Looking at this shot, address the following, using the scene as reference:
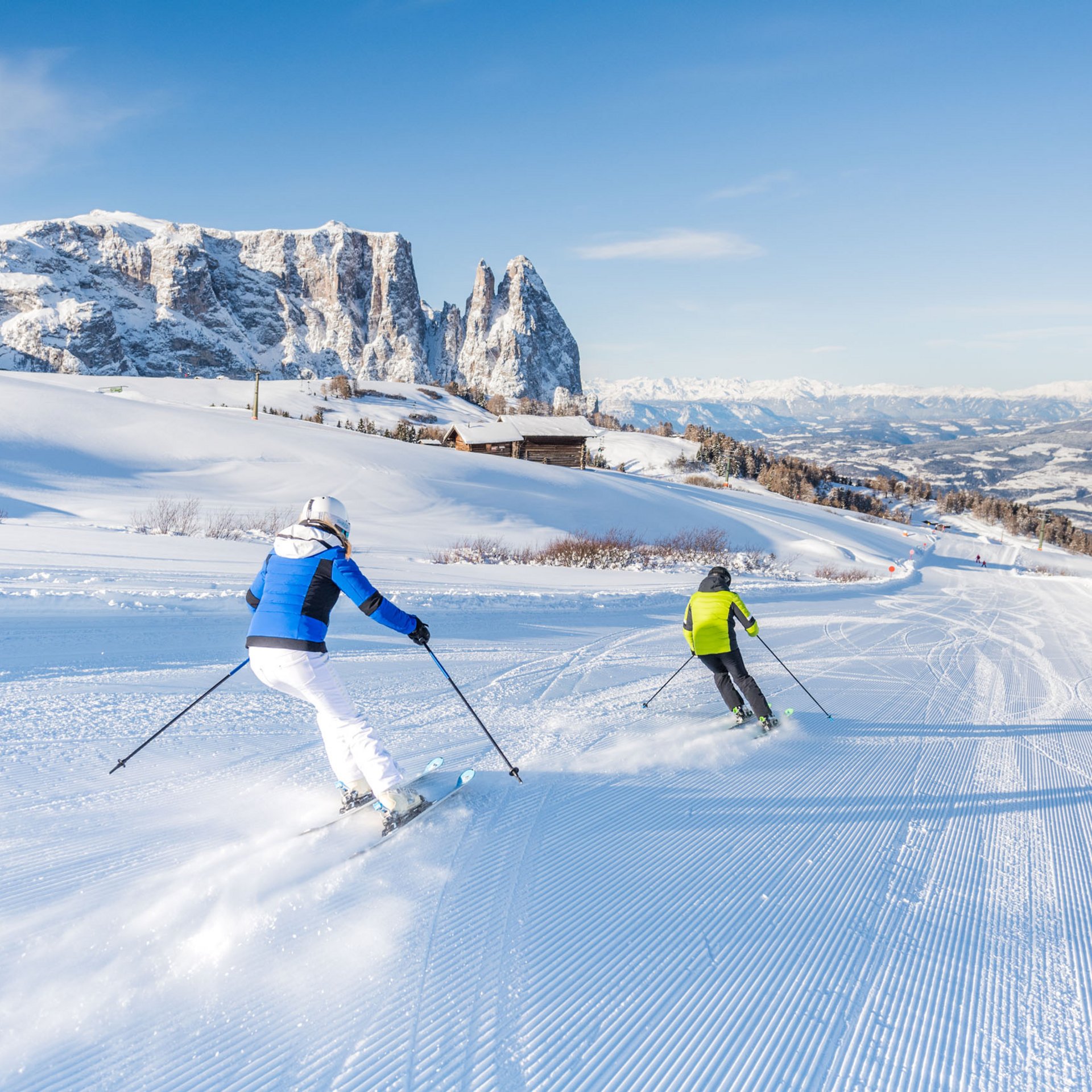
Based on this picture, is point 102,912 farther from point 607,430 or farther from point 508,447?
point 607,430

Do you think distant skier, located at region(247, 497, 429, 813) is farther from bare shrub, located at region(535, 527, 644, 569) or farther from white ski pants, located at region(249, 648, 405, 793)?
bare shrub, located at region(535, 527, 644, 569)

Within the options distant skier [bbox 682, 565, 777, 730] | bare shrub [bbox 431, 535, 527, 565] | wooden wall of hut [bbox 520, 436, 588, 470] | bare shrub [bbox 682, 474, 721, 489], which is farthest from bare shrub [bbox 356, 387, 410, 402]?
distant skier [bbox 682, 565, 777, 730]

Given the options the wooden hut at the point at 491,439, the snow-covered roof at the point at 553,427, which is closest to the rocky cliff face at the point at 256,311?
the wooden hut at the point at 491,439

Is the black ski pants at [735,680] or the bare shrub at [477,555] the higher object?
the black ski pants at [735,680]

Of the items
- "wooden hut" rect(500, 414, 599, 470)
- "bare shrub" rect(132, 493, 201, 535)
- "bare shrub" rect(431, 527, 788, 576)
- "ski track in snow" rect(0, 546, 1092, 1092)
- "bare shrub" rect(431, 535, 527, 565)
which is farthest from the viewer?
"wooden hut" rect(500, 414, 599, 470)

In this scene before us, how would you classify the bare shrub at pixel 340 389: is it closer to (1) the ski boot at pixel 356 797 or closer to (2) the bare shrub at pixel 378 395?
A: (2) the bare shrub at pixel 378 395

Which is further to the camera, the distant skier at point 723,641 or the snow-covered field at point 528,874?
the distant skier at point 723,641

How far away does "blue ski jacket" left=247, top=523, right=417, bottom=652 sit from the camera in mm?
3553

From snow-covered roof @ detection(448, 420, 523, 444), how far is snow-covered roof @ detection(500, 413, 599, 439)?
48 centimetres

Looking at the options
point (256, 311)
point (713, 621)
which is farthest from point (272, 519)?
point (256, 311)

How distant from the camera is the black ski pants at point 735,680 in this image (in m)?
6.22

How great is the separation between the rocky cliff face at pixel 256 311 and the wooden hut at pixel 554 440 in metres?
107

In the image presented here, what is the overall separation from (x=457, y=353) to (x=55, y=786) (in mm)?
184614

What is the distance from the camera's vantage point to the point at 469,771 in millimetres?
4320
